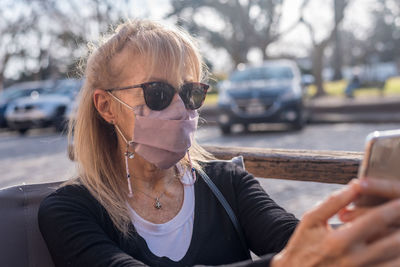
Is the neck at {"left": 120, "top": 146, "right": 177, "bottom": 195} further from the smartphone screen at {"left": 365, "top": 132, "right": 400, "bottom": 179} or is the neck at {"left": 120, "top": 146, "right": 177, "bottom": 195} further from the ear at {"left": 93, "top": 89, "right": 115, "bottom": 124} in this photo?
the smartphone screen at {"left": 365, "top": 132, "right": 400, "bottom": 179}

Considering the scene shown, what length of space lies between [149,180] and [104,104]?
1.21 feet

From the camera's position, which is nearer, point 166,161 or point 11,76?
point 166,161

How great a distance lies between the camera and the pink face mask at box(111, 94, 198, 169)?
2.03 metres

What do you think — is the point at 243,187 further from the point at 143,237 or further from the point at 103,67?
the point at 103,67

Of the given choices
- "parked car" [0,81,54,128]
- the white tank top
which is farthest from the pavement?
the white tank top

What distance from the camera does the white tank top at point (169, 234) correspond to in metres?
1.85

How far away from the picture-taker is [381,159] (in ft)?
3.23

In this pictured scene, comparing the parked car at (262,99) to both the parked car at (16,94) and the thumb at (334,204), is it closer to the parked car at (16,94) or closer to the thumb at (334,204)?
the parked car at (16,94)

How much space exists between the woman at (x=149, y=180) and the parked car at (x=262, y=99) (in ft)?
→ 32.8

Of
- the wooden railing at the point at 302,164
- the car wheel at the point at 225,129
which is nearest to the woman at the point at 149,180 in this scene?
the wooden railing at the point at 302,164

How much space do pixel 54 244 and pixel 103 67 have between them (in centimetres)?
75

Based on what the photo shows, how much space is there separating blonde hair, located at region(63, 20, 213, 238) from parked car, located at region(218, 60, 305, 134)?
33.0 ft

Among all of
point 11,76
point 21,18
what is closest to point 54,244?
point 21,18

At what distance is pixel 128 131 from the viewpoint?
6.92ft
